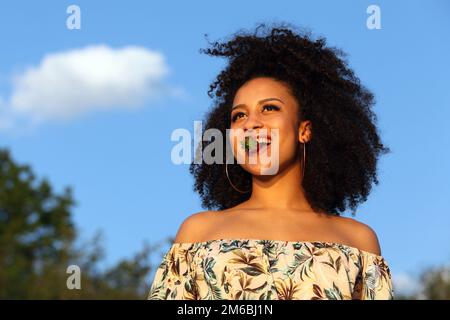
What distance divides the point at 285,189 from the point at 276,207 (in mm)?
134

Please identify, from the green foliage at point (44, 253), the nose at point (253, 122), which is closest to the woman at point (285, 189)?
the nose at point (253, 122)

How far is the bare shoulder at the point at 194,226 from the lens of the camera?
16.0 feet

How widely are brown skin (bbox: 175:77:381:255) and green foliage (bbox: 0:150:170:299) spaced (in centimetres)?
1914

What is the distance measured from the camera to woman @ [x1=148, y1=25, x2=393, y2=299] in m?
4.58

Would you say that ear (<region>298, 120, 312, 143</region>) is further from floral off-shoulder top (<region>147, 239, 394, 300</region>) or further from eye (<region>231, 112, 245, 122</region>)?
floral off-shoulder top (<region>147, 239, 394, 300</region>)

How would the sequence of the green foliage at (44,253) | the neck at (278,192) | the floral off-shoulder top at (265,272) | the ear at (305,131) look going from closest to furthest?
the floral off-shoulder top at (265,272) < the neck at (278,192) < the ear at (305,131) < the green foliage at (44,253)

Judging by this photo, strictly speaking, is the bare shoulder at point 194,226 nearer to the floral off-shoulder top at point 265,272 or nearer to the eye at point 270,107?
the floral off-shoulder top at point 265,272

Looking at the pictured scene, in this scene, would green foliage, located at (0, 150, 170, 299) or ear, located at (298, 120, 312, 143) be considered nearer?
ear, located at (298, 120, 312, 143)

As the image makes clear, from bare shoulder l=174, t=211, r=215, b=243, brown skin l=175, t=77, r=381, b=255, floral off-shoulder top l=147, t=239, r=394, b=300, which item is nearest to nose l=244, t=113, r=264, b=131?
brown skin l=175, t=77, r=381, b=255

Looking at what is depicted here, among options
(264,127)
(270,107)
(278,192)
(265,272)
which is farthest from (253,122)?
(265,272)

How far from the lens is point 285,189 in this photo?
505cm
